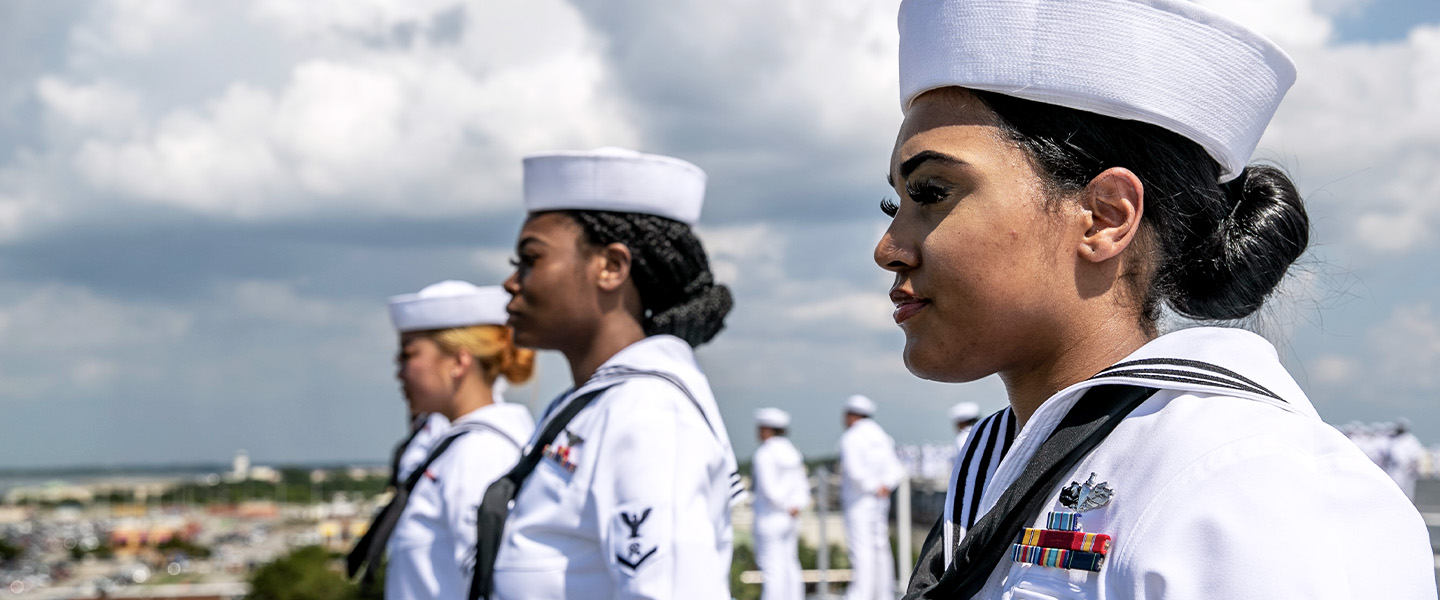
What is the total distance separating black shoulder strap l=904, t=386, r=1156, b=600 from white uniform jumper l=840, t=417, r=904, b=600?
11.3 meters

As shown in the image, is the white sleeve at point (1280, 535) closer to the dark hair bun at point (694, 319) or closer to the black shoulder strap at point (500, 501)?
the black shoulder strap at point (500, 501)

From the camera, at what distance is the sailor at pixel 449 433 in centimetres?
429

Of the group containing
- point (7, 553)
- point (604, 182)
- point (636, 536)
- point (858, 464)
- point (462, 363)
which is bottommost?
point (7, 553)

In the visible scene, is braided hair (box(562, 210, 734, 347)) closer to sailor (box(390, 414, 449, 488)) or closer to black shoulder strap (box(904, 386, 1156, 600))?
black shoulder strap (box(904, 386, 1156, 600))

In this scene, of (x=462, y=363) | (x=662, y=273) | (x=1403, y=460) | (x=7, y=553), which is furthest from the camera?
(x=7, y=553)

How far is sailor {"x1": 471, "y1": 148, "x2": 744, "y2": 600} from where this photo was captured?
291 centimetres

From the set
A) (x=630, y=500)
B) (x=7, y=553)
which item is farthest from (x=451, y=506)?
(x=7, y=553)

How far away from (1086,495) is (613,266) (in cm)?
230

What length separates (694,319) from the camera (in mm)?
3594

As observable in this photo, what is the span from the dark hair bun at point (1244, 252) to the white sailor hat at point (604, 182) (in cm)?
221

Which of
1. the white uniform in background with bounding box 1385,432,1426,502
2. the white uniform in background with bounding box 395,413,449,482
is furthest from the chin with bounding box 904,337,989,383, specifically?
the white uniform in background with bounding box 1385,432,1426,502

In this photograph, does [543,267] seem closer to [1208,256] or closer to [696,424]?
[696,424]

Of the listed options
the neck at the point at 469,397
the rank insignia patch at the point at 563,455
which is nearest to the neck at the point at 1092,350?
the rank insignia patch at the point at 563,455

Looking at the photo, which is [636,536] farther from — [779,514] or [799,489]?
[799,489]
